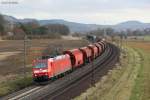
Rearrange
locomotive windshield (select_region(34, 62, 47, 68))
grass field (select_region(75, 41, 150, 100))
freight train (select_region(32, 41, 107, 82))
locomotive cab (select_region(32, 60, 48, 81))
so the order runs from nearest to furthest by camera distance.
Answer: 1. grass field (select_region(75, 41, 150, 100))
2. locomotive cab (select_region(32, 60, 48, 81))
3. freight train (select_region(32, 41, 107, 82))
4. locomotive windshield (select_region(34, 62, 47, 68))

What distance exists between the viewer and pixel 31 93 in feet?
144

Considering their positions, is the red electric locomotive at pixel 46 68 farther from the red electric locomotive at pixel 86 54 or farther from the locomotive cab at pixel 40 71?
the red electric locomotive at pixel 86 54

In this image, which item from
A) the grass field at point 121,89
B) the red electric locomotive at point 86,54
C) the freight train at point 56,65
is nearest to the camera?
the grass field at point 121,89

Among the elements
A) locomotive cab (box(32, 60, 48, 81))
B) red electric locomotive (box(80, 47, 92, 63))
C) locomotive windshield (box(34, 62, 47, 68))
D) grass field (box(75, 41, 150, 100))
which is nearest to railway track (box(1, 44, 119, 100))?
locomotive cab (box(32, 60, 48, 81))

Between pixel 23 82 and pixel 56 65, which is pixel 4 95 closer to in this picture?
pixel 23 82

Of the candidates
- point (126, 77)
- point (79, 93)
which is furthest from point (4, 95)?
point (126, 77)

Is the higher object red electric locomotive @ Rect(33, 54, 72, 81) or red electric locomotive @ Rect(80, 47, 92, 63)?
red electric locomotive @ Rect(33, 54, 72, 81)


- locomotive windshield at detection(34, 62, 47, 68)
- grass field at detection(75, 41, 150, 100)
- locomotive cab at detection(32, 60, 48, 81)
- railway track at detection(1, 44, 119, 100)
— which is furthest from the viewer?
locomotive windshield at detection(34, 62, 47, 68)

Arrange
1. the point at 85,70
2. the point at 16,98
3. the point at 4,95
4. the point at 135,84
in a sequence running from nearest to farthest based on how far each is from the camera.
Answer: the point at 16,98 < the point at 4,95 < the point at 135,84 < the point at 85,70

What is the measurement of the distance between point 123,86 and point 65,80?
34.8 ft

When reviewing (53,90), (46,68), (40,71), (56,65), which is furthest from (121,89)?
(56,65)

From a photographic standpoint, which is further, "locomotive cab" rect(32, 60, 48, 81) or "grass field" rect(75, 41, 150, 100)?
"locomotive cab" rect(32, 60, 48, 81)

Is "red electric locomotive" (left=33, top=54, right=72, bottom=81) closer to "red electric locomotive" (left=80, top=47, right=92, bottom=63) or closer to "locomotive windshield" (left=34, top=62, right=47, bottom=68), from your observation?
"locomotive windshield" (left=34, top=62, right=47, bottom=68)

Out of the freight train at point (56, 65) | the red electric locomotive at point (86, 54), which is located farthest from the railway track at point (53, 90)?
the red electric locomotive at point (86, 54)
